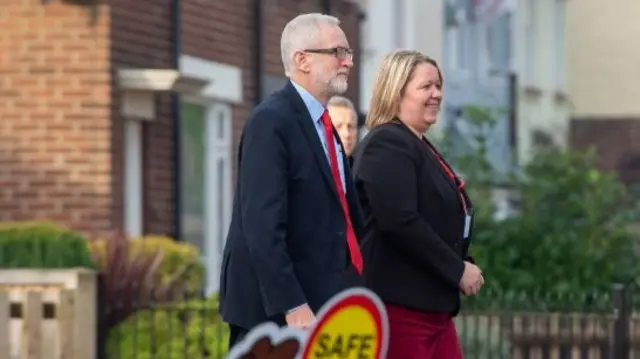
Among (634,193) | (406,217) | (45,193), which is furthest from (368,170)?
(634,193)

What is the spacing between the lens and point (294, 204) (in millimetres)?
6086

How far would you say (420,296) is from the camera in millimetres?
6836

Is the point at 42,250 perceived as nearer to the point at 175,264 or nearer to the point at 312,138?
the point at 175,264

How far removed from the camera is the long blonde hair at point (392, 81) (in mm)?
6938

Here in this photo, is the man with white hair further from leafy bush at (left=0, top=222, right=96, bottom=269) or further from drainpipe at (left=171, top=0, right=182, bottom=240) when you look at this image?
drainpipe at (left=171, top=0, right=182, bottom=240)

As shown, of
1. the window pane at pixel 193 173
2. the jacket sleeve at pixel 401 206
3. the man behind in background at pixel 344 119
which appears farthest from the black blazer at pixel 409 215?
the window pane at pixel 193 173

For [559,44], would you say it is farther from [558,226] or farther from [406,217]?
[406,217]

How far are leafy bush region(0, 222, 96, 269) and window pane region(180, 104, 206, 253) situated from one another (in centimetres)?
379

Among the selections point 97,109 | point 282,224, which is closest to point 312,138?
point 282,224

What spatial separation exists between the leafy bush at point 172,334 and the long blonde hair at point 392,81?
14.2 ft

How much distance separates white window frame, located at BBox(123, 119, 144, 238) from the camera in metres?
14.0

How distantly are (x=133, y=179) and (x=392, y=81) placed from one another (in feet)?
24.6

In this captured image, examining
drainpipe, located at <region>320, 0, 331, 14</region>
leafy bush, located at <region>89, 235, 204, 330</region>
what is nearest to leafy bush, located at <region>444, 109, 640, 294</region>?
drainpipe, located at <region>320, 0, 331, 14</region>

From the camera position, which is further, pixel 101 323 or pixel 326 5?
pixel 326 5
